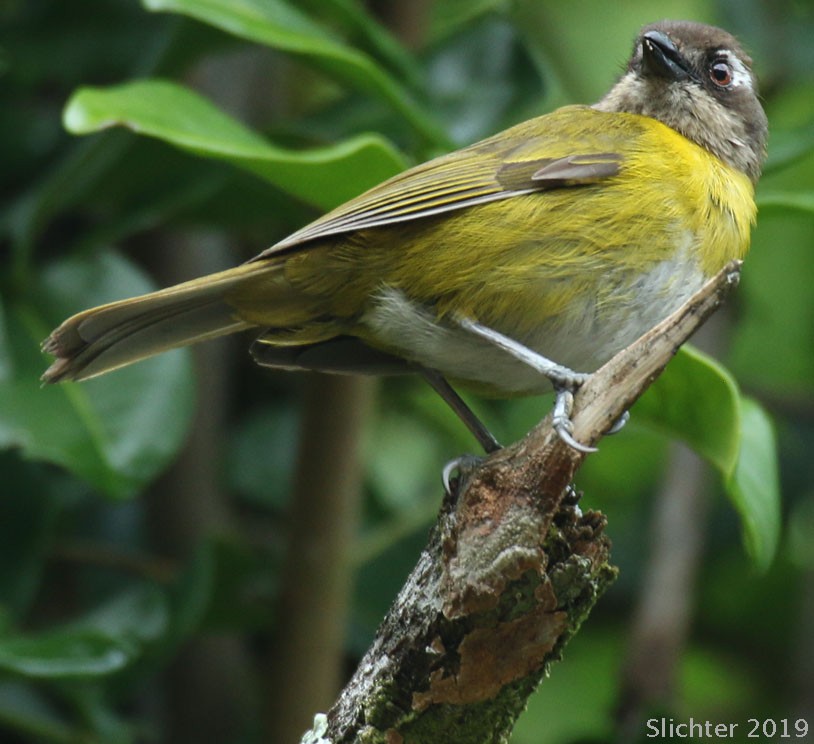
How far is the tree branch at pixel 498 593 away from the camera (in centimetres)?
221

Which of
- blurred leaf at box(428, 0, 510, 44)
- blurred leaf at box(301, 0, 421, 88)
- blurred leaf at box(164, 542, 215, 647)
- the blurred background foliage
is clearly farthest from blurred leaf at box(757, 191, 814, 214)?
blurred leaf at box(164, 542, 215, 647)

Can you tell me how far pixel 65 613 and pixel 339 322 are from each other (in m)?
1.73

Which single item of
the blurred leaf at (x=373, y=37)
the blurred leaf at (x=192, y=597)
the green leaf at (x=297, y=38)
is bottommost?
the blurred leaf at (x=192, y=597)

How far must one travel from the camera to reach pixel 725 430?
2.85 m

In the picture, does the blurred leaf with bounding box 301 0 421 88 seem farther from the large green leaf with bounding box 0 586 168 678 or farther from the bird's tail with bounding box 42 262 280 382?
the large green leaf with bounding box 0 586 168 678

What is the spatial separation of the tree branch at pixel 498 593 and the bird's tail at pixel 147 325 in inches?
40.5

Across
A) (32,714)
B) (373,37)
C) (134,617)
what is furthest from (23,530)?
(373,37)

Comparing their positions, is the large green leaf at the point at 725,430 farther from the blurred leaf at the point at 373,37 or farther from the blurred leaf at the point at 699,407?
the blurred leaf at the point at 373,37

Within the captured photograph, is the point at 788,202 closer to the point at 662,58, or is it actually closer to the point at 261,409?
the point at 662,58

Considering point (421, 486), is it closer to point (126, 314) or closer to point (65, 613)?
point (65, 613)

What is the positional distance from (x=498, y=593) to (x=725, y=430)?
893mm

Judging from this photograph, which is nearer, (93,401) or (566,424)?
(566,424)

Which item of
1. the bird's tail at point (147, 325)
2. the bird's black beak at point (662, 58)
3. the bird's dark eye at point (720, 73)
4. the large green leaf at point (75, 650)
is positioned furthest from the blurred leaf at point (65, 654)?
the bird's dark eye at point (720, 73)

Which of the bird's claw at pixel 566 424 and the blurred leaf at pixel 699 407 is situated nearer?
the bird's claw at pixel 566 424
